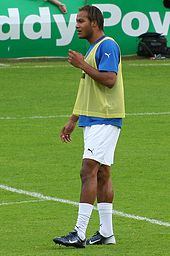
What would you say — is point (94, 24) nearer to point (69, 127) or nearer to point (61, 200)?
point (69, 127)

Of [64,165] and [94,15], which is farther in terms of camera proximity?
[64,165]

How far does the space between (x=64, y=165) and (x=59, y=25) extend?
1321cm

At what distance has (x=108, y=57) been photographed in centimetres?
966

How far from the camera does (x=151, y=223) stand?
10938 millimetres

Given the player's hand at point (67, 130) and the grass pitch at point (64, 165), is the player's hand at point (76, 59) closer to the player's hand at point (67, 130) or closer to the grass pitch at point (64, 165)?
the player's hand at point (67, 130)

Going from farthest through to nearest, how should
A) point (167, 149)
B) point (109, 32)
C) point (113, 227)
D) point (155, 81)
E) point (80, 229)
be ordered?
point (109, 32) → point (155, 81) → point (167, 149) → point (113, 227) → point (80, 229)

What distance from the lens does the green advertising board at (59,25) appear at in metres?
27.1

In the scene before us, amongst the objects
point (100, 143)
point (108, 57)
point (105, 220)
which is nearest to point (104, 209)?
point (105, 220)

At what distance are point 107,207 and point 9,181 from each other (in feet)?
12.4

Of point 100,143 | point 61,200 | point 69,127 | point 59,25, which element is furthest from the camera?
point 59,25

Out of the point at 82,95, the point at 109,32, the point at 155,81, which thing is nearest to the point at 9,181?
the point at 82,95

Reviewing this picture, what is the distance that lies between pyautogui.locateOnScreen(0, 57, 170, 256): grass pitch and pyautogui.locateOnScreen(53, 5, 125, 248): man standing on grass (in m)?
0.24

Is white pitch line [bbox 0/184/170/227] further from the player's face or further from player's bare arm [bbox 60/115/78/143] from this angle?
A: the player's face

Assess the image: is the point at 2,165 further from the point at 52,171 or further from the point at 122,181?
the point at 122,181
